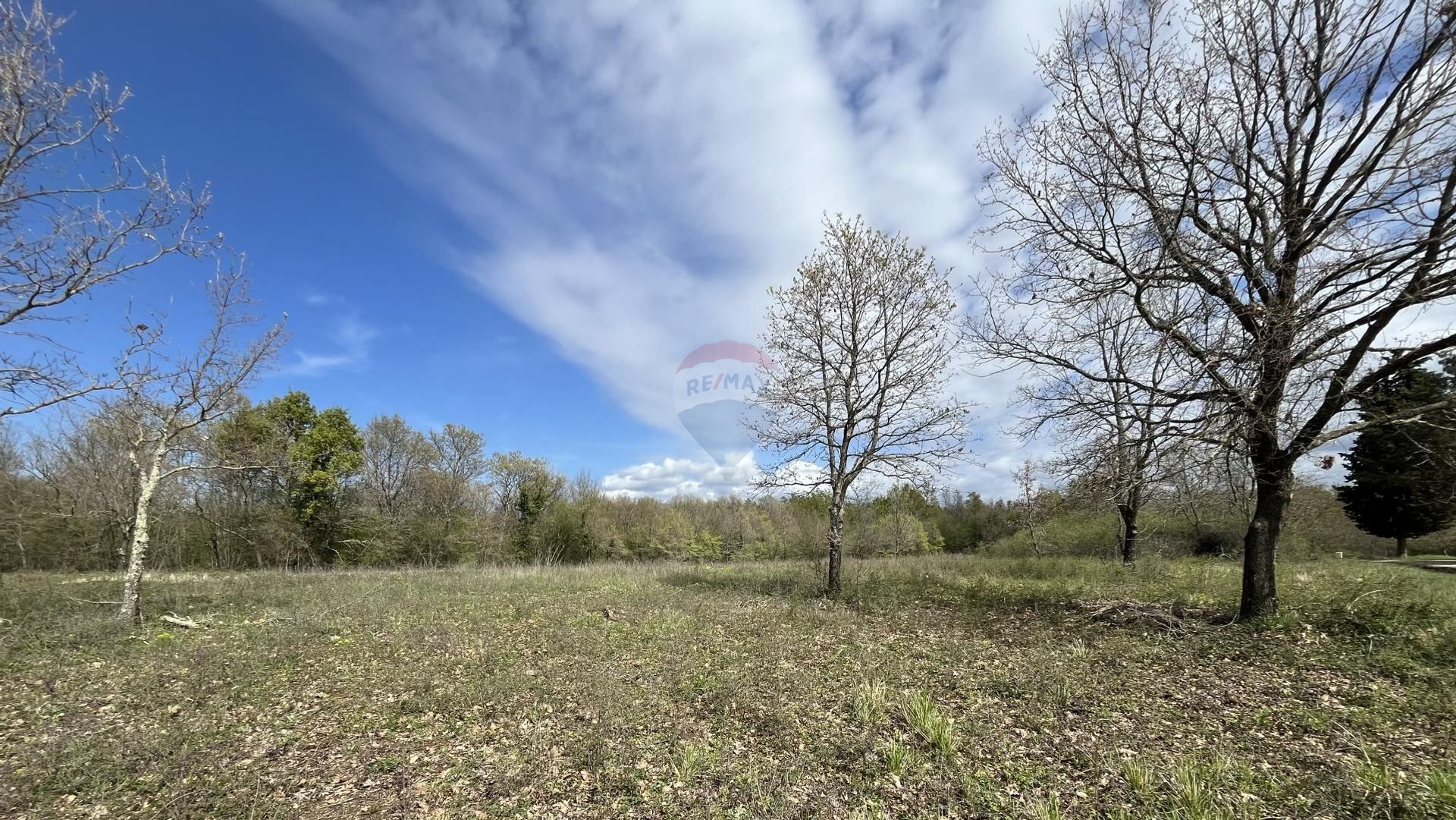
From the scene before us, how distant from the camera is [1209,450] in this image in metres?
7.70

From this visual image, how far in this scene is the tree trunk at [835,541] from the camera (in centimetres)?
1333

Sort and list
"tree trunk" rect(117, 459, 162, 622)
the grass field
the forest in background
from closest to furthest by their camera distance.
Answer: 1. the grass field
2. "tree trunk" rect(117, 459, 162, 622)
3. the forest in background

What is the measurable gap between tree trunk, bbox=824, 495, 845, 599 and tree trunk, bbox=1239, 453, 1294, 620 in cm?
722

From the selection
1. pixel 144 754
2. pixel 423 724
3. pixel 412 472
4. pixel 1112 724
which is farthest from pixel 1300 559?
pixel 412 472

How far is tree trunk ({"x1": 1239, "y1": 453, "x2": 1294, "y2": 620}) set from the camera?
7.93 m

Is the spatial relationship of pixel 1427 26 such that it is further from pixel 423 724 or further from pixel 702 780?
pixel 423 724

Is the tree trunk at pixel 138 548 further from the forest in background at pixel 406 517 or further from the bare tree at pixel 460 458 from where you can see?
the bare tree at pixel 460 458

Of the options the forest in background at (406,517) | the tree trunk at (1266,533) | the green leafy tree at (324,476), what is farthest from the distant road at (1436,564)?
the green leafy tree at (324,476)

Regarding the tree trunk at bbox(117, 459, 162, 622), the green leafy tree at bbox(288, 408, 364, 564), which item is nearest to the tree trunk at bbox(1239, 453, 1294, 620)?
the tree trunk at bbox(117, 459, 162, 622)

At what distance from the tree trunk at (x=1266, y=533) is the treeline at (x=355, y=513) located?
589 centimetres

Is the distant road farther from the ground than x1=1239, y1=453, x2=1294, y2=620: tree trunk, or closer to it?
closer to it

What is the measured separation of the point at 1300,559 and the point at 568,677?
28.1 meters

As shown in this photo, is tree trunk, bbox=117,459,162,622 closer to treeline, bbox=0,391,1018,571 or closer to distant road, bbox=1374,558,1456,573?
treeline, bbox=0,391,1018,571

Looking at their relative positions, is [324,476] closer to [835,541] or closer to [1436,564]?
[835,541]
